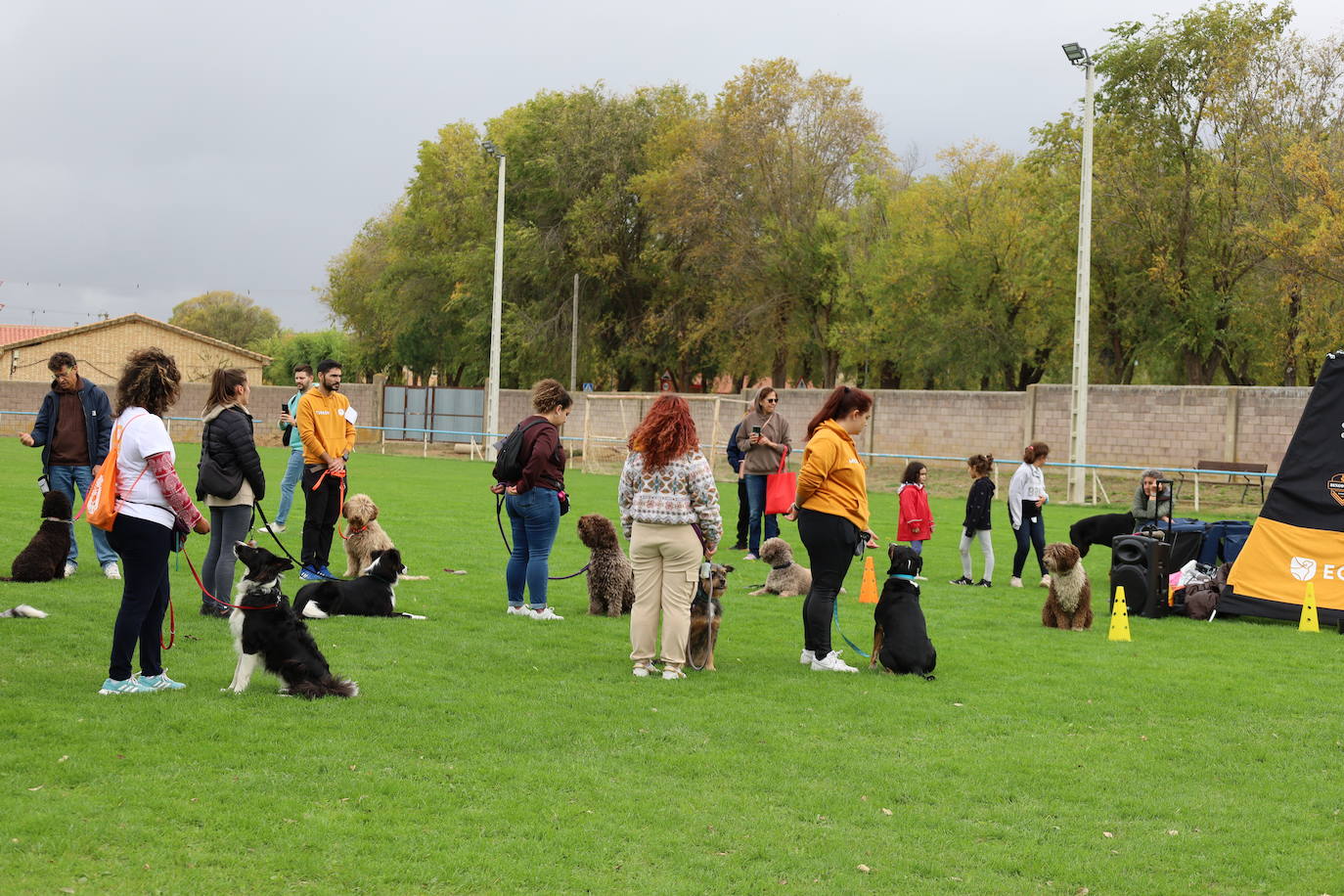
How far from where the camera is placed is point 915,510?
11.6m

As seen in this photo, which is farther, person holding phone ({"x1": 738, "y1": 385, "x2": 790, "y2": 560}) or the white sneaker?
person holding phone ({"x1": 738, "y1": 385, "x2": 790, "y2": 560})

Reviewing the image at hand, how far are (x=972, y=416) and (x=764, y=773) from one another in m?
27.0

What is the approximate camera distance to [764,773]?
585 centimetres

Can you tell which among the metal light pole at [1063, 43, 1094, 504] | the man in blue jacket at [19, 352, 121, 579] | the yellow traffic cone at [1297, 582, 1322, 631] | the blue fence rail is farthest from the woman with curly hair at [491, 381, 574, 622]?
the metal light pole at [1063, 43, 1094, 504]

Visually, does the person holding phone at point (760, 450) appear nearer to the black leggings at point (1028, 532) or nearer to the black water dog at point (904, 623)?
the black leggings at point (1028, 532)

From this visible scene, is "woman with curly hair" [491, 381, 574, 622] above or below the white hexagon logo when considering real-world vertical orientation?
above

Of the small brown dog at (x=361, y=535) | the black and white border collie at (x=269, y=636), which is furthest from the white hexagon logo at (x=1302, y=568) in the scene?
the black and white border collie at (x=269, y=636)

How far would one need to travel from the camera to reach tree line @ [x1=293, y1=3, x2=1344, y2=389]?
1352 inches

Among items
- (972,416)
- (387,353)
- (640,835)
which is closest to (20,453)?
(972,416)

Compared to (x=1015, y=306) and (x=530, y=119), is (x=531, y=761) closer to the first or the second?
(x=1015, y=306)

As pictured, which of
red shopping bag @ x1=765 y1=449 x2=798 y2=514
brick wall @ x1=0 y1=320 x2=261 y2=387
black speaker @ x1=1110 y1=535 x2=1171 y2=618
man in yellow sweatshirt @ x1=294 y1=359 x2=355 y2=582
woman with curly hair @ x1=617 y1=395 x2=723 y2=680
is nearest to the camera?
woman with curly hair @ x1=617 y1=395 x2=723 y2=680

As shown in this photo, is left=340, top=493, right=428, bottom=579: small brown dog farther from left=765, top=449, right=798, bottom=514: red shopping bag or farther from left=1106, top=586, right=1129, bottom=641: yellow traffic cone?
left=1106, top=586, right=1129, bottom=641: yellow traffic cone

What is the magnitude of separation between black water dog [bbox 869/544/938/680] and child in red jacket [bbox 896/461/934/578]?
132 inches

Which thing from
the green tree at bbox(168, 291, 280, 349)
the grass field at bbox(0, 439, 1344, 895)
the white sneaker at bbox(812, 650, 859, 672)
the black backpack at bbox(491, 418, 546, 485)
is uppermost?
the green tree at bbox(168, 291, 280, 349)
